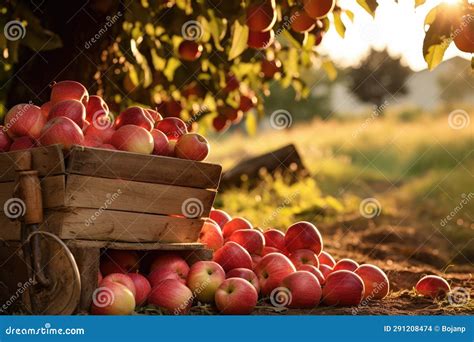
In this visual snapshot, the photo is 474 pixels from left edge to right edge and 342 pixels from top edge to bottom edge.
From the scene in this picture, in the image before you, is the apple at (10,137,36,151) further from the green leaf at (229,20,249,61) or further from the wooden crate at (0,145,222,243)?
the green leaf at (229,20,249,61)

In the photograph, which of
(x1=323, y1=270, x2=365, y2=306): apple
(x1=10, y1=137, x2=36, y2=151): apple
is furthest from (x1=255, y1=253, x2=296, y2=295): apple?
(x1=10, y1=137, x2=36, y2=151): apple

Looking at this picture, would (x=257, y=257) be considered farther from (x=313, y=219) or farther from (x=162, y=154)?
(x=313, y=219)

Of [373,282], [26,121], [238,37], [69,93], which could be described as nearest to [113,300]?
A: [26,121]

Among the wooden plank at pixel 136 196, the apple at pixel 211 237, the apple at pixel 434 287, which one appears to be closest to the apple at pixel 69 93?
the wooden plank at pixel 136 196

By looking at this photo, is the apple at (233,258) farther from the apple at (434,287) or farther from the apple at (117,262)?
the apple at (434,287)

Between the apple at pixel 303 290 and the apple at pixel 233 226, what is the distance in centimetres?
53

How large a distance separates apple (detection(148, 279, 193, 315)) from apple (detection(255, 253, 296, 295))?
419mm

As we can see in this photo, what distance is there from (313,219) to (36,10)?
3.90 metres

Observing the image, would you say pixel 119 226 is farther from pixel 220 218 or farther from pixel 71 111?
pixel 220 218

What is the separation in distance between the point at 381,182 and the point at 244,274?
33.6ft

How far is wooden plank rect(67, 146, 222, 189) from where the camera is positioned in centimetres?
288

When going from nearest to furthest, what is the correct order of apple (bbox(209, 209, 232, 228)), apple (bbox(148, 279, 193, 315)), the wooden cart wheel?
the wooden cart wheel → apple (bbox(148, 279, 193, 315)) → apple (bbox(209, 209, 232, 228))

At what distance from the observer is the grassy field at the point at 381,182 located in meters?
7.68

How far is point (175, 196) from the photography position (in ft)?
10.4
